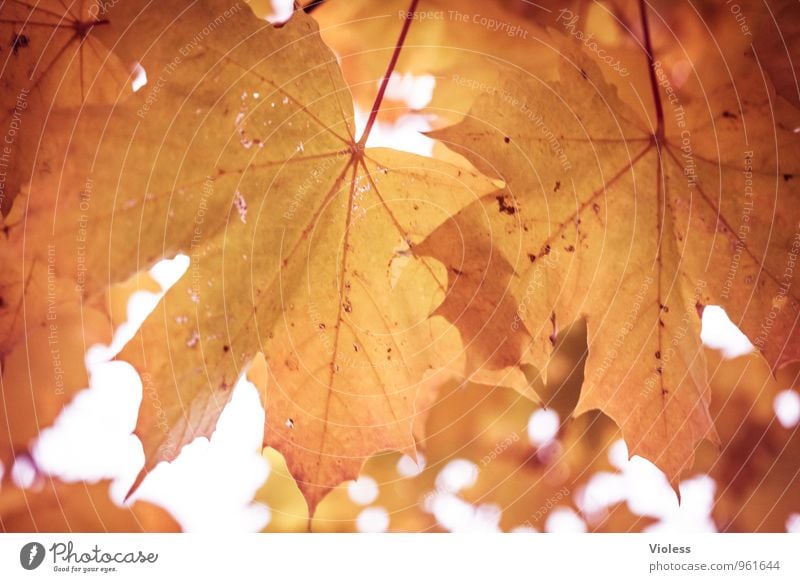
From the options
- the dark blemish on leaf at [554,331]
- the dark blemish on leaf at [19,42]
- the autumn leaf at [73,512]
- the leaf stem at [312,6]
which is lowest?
the autumn leaf at [73,512]

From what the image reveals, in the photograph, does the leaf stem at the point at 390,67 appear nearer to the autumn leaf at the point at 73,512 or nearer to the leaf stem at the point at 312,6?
the leaf stem at the point at 312,6

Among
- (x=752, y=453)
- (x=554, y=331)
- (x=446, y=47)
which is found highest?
(x=446, y=47)

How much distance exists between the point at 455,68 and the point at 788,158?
1.01 feet

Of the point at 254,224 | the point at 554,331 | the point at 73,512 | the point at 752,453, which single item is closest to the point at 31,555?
the point at 73,512

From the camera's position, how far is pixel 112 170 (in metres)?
0.50

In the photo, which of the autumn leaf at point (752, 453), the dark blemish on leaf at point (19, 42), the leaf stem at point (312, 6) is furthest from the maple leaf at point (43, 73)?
the autumn leaf at point (752, 453)

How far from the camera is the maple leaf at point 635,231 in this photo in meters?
0.48

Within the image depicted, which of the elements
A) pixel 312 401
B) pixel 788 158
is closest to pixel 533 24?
pixel 788 158

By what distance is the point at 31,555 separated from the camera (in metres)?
0.52

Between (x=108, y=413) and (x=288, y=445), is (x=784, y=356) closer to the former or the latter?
(x=288, y=445)

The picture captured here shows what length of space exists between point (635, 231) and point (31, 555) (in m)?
0.60

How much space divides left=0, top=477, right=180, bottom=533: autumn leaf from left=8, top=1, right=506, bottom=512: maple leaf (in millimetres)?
64

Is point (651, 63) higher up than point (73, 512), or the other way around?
point (651, 63)

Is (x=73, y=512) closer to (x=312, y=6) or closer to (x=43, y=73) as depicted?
(x=43, y=73)
